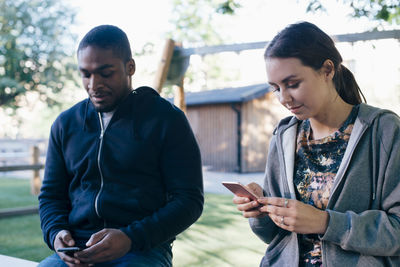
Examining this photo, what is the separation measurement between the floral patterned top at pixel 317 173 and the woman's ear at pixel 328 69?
0.21 metres

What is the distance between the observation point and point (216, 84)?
4541 cm

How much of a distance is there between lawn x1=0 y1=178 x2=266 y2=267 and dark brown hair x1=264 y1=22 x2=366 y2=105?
9.55 feet

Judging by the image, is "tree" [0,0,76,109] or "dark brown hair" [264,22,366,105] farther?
"tree" [0,0,76,109]

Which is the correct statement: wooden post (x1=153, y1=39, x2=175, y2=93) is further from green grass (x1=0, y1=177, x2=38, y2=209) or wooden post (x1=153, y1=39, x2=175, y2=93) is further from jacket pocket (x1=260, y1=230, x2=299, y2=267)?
green grass (x1=0, y1=177, x2=38, y2=209)

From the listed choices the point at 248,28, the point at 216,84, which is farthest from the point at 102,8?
the point at 216,84

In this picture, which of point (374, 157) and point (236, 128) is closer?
point (374, 157)

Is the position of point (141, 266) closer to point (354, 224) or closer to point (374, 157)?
point (354, 224)

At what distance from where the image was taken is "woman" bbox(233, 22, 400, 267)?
1.74 m

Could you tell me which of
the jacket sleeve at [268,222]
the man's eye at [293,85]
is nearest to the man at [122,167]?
the jacket sleeve at [268,222]

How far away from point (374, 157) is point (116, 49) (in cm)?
141

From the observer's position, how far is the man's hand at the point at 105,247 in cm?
198

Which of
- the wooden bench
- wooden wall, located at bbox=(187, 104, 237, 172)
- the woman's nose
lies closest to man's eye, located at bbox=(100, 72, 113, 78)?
the woman's nose

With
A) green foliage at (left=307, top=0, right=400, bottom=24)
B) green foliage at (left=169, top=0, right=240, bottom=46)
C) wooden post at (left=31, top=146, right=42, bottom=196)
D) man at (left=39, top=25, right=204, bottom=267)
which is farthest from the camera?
green foliage at (left=169, top=0, right=240, bottom=46)

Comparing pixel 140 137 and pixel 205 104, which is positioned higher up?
pixel 140 137
